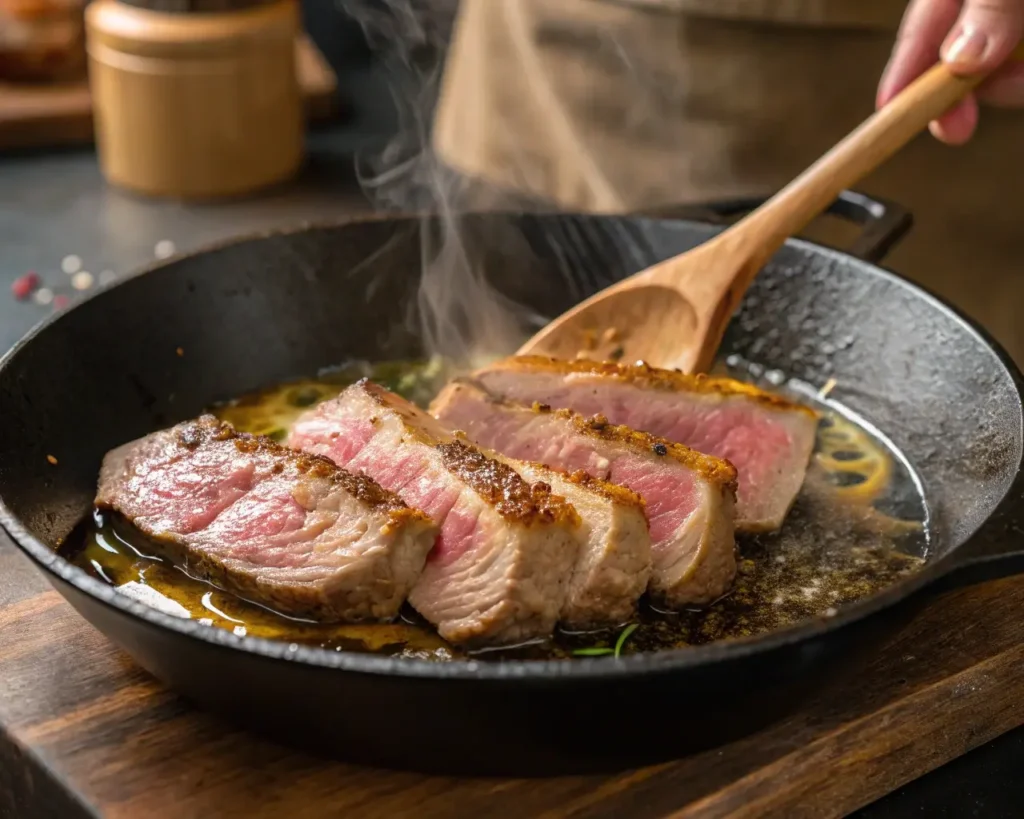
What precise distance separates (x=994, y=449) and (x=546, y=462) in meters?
0.71

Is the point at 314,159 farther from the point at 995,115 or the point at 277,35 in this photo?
the point at 995,115

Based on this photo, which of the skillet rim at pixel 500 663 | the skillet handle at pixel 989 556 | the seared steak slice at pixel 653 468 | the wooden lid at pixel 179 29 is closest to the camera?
A: the skillet rim at pixel 500 663

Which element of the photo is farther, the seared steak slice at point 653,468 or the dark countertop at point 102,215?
the dark countertop at point 102,215

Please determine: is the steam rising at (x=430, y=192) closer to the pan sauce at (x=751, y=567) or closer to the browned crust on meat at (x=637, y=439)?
the pan sauce at (x=751, y=567)

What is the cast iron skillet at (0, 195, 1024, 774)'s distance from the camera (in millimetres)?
1252

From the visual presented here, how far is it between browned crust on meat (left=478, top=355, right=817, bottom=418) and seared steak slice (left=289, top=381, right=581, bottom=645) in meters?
0.30

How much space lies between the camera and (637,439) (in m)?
1.84

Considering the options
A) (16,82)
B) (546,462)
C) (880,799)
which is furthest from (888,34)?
(16,82)

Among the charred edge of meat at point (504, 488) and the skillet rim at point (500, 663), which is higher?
the skillet rim at point (500, 663)

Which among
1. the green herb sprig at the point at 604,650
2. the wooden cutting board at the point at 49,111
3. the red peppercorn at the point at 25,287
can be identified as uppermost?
the green herb sprig at the point at 604,650

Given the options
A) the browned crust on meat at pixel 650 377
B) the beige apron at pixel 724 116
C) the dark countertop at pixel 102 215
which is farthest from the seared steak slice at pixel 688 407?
the dark countertop at pixel 102 215

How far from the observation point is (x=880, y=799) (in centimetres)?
158

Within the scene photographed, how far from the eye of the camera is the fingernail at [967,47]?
2.17 metres

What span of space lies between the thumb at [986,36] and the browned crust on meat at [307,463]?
4.29 ft
